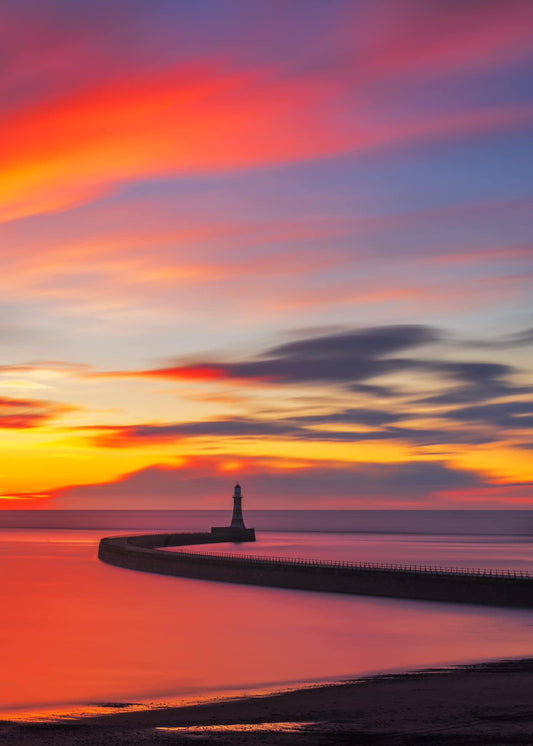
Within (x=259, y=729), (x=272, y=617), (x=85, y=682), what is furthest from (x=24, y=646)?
(x=259, y=729)

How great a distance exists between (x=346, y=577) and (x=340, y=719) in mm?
Result: 45375

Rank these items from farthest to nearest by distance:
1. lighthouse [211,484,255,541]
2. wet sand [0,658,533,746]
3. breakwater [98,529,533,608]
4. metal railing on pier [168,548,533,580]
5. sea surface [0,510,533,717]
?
lighthouse [211,484,255,541] < metal railing on pier [168,548,533,580] < breakwater [98,529,533,608] < sea surface [0,510,533,717] < wet sand [0,658,533,746]

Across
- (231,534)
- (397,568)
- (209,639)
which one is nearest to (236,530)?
(231,534)

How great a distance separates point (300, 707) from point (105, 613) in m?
36.1

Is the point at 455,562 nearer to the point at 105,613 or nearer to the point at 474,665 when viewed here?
the point at 105,613

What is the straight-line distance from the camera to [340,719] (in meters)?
28.7

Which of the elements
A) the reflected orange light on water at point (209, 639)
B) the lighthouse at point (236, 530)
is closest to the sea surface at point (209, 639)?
the reflected orange light on water at point (209, 639)

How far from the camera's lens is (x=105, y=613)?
65.0 metres

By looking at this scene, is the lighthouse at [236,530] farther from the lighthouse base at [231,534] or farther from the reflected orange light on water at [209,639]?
the reflected orange light on water at [209,639]

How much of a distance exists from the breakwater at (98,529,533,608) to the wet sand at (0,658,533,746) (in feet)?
81.2

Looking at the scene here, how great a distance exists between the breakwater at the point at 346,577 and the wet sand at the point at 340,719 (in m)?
24.8

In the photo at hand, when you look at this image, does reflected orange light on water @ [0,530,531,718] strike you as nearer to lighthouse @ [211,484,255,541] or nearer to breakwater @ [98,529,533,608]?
breakwater @ [98,529,533,608]

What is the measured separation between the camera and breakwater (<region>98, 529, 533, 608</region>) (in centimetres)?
6106

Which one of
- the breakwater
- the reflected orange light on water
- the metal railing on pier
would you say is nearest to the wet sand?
the reflected orange light on water
